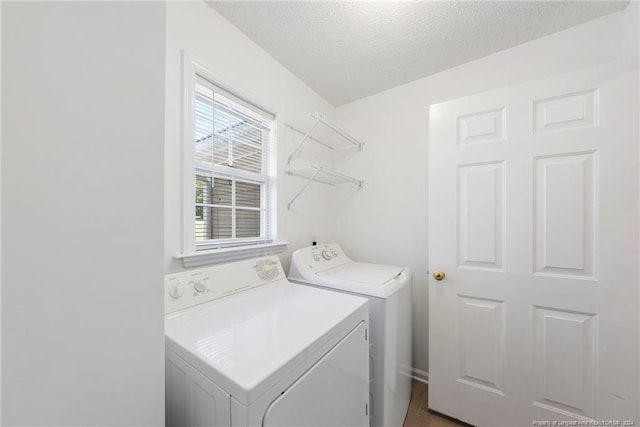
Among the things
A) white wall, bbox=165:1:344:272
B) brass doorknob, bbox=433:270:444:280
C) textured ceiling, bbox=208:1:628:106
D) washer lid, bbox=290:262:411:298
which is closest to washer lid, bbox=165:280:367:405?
washer lid, bbox=290:262:411:298

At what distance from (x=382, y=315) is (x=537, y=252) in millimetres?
995

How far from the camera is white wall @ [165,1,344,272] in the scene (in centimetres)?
128

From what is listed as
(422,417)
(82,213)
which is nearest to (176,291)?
(82,213)

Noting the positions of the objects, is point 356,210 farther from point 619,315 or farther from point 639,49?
point 639,49

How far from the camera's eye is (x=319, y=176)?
7.33 feet

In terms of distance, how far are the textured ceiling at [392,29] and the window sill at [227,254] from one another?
1459 millimetres

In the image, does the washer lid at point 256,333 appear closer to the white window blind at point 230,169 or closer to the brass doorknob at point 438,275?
the white window blind at point 230,169

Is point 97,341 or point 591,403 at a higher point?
point 97,341

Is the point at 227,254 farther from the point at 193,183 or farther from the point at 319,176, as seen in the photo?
the point at 319,176

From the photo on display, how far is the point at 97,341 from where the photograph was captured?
1.65 ft

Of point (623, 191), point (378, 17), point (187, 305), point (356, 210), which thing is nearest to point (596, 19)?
point (623, 191)

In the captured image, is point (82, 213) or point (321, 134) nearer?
point (82, 213)

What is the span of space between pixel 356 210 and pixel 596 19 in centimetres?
203

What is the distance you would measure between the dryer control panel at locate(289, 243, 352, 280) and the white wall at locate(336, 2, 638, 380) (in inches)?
15.5
